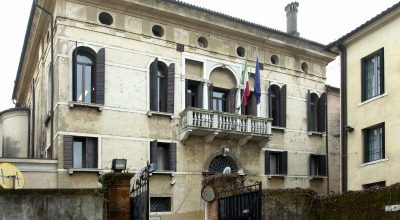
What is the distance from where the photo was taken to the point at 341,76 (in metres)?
22.3

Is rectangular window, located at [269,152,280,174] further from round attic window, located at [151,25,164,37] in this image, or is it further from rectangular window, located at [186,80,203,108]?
round attic window, located at [151,25,164,37]

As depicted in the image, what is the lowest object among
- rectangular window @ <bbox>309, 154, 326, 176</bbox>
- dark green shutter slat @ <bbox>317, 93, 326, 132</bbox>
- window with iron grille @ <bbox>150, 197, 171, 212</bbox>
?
window with iron grille @ <bbox>150, 197, 171, 212</bbox>

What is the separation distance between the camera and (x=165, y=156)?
25.0 m

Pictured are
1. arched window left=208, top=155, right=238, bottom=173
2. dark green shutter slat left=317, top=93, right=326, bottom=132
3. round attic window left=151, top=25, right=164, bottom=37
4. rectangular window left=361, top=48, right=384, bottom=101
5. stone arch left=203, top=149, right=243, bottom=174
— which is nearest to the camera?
rectangular window left=361, top=48, right=384, bottom=101

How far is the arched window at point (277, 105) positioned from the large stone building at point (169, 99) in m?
0.05

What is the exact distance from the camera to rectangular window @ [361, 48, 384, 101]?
2034 cm

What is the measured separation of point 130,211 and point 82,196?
3.49ft

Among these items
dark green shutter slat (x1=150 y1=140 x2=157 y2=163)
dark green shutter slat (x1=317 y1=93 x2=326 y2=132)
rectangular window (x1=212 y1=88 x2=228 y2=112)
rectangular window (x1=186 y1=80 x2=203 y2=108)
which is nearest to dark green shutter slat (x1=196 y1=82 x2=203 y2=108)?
rectangular window (x1=186 y1=80 x2=203 y2=108)

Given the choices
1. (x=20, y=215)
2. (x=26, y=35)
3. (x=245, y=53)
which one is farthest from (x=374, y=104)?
(x=26, y=35)

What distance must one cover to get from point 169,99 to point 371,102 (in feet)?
29.0

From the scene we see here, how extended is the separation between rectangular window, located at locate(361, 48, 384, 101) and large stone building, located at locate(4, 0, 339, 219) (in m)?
6.72

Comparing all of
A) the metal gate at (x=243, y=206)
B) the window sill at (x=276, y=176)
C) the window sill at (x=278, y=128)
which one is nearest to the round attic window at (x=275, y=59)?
the window sill at (x=278, y=128)

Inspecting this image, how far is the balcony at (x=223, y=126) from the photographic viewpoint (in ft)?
81.0

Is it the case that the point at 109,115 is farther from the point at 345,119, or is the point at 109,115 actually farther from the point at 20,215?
the point at 20,215
